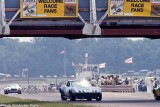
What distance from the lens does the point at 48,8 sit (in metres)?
47.2

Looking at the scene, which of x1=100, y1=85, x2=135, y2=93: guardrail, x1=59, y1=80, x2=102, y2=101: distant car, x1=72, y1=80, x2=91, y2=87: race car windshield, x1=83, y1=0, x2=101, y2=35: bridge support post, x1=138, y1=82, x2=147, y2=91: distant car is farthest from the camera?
x1=138, y1=82, x2=147, y2=91: distant car

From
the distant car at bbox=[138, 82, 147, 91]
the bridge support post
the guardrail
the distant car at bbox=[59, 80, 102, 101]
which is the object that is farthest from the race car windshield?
the distant car at bbox=[138, 82, 147, 91]

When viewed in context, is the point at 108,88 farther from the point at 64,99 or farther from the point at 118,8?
the point at 118,8

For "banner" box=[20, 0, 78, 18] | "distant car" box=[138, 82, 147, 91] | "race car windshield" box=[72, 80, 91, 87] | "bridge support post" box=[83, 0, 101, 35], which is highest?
"banner" box=[20, 0, 78, 18]

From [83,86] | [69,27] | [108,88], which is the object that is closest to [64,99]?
[83,86]

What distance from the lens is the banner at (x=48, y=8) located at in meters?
47.1

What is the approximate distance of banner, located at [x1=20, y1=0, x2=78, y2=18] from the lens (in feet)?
155

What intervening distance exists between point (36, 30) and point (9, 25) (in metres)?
1.70

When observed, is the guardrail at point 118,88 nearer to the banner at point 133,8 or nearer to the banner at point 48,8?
the banner at point 133,8

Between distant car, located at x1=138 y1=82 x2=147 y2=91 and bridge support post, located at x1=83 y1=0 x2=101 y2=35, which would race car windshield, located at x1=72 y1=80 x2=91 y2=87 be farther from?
distant car, located at x1=138 y1=82 x2=147 y2=91

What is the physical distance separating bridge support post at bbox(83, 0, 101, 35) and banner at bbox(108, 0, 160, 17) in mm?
912

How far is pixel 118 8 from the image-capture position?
48.0 m

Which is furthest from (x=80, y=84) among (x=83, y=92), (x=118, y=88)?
(x=118, y=88)

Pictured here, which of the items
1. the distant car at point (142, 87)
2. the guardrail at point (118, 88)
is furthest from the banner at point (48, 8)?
the distant car at point (142, 87)
